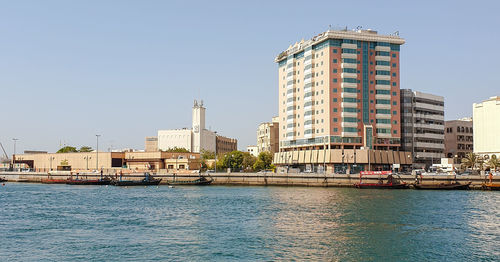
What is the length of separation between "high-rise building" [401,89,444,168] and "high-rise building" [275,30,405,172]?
832 cm

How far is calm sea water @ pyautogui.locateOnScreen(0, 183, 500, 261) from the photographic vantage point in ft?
141

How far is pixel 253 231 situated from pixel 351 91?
10786 centimetres

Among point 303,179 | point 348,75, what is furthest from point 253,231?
point 348,75

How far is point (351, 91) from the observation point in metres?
155

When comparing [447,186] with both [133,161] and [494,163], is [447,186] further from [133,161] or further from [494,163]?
[133,161]

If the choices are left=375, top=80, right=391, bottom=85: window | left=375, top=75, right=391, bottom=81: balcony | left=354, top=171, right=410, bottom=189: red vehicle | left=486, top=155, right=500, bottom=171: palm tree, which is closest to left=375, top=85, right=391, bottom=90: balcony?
left=375, top=80, right=391, bottom=85: window

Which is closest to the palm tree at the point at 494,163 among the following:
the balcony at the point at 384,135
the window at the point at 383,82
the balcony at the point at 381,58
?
the balcony at the point at 384,135

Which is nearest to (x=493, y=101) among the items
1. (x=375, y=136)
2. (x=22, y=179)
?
(x=375, y=136)

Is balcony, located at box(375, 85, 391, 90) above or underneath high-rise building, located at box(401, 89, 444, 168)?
above

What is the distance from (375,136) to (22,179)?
127 m

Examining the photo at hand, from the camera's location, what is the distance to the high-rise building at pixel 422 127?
168 meters

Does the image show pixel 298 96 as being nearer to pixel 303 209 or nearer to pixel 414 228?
pixel 303 209

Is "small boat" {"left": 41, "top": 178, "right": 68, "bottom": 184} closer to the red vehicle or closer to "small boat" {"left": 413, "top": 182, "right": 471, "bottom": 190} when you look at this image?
the red vehicle

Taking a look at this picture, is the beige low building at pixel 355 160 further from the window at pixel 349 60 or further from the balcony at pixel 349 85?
the window at pixel 349 60
